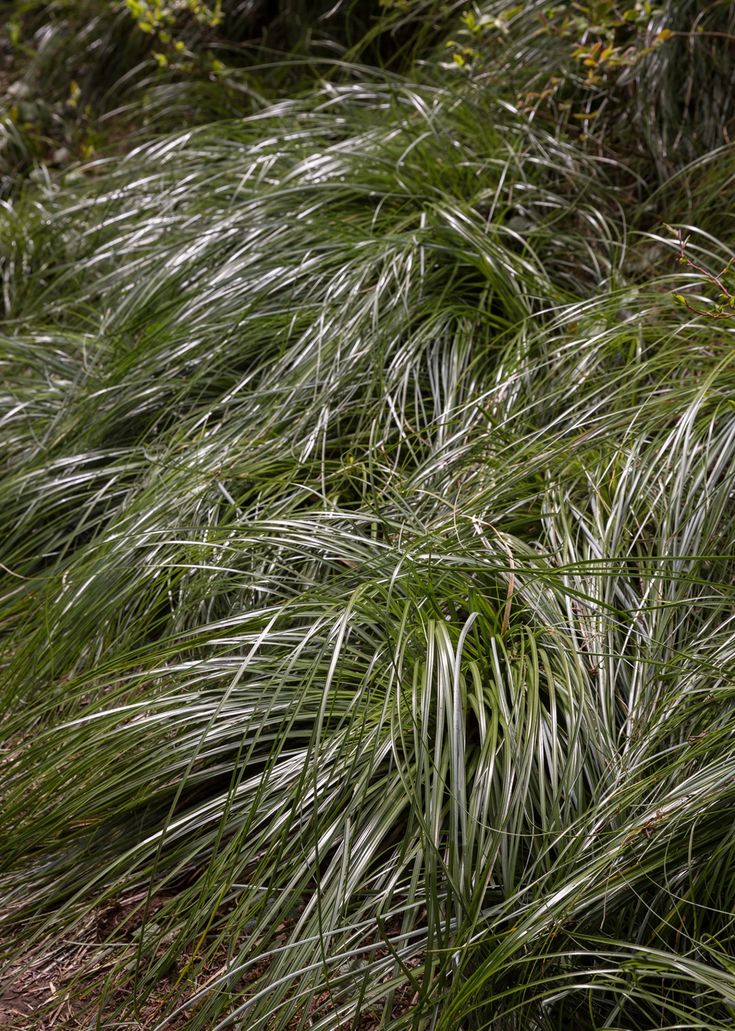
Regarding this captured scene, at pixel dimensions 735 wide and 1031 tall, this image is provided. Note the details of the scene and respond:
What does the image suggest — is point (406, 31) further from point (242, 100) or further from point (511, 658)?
point (511, 658)

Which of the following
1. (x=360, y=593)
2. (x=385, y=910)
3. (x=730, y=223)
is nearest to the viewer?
(x=385, y=910)

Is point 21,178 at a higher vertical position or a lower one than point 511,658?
higher

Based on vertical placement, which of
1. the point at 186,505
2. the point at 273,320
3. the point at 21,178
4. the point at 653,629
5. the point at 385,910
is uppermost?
the point at 21,178

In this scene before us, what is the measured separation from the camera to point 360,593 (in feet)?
6.61

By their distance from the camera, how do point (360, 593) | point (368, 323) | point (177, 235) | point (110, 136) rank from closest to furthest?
point (360, 593)
point (368, 323)
point (177, 235)
point (110, 136)

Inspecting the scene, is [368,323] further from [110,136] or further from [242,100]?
[110,136]

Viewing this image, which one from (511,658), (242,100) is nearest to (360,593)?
(511,658)

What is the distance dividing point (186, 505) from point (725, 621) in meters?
1.29

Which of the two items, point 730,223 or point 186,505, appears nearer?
point 186,505

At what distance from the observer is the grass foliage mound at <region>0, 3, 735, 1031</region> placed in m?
1.75

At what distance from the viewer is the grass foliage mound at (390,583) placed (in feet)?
5.74

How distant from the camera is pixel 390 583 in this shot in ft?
6.55

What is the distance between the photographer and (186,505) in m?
2.62

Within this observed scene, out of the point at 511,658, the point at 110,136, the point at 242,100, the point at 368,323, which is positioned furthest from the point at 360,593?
the point at 110,136
